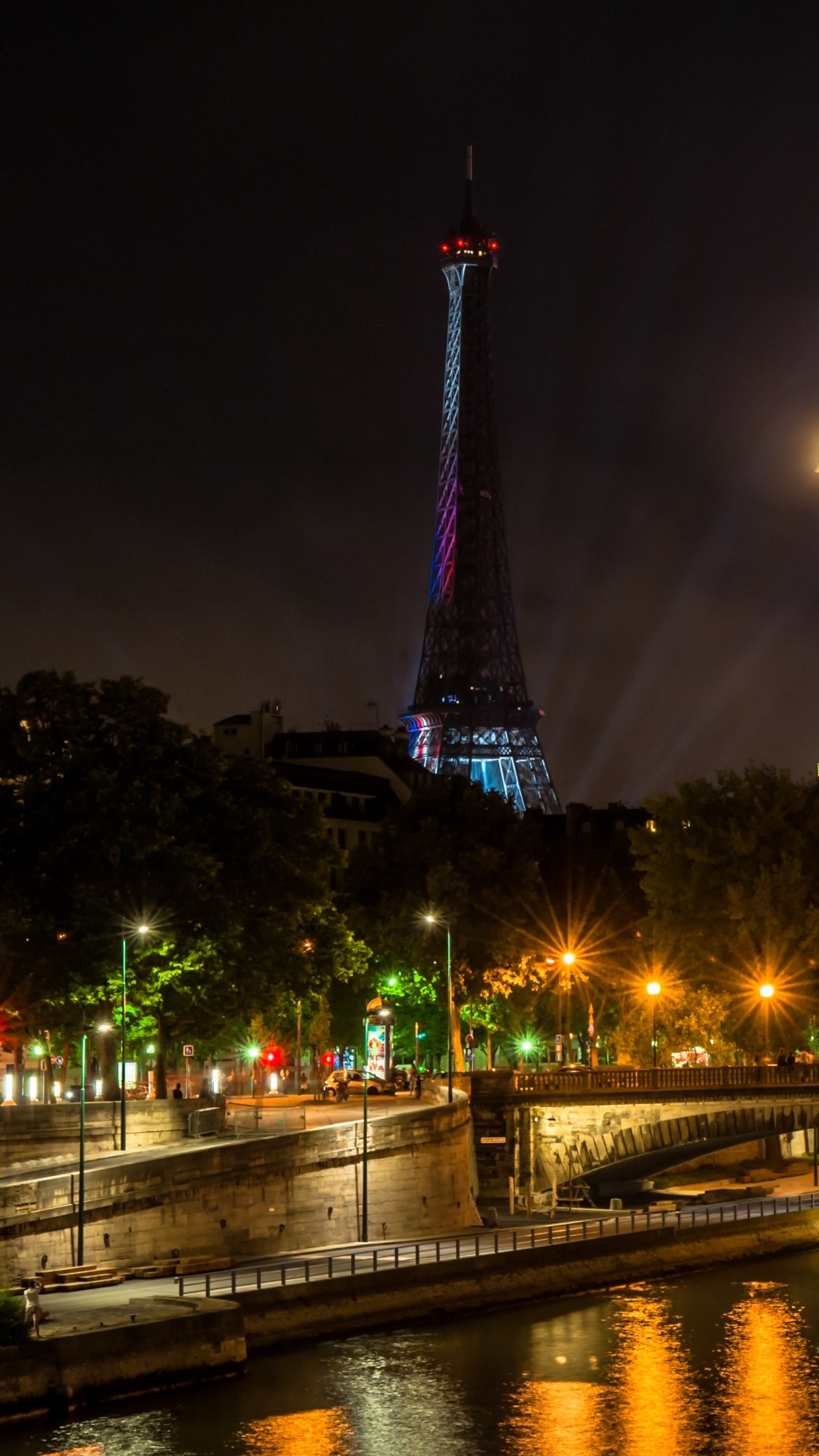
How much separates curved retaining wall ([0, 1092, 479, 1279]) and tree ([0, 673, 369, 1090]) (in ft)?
21.6

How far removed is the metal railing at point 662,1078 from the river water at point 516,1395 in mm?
20943

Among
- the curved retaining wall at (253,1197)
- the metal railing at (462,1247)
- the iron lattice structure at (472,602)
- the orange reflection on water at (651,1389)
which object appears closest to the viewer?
the orange reflection on water at (651,1389)

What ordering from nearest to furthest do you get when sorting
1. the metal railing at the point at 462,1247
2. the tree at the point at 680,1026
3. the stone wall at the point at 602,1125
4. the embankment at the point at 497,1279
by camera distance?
the embankment at the point at 497,1279
the metal railing at the point at 462,1247
the stone wall at the point at 602,1125
the tree at the point at 680,1026

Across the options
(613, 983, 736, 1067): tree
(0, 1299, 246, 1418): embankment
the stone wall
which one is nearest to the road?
the stone wall

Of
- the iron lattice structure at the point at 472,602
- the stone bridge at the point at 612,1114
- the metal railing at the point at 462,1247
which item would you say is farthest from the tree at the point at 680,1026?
the iron lattice structure at the point at 472,602

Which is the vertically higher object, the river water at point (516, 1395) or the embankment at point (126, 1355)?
the embankment at point (126, 1355)

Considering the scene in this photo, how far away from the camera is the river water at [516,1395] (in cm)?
4056

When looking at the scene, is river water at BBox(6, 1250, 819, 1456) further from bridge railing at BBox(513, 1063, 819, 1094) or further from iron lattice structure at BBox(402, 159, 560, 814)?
iron lattice structure at BBox(402, 159, 560, 814)

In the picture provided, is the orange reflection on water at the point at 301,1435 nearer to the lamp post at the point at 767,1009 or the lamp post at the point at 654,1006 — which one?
the lamp post at the point at 654,1006

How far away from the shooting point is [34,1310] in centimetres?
4197

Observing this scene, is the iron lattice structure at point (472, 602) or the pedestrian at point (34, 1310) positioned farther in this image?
the iron lattice structure at point (472, 602)

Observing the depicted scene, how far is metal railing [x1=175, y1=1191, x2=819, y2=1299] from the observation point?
50.6 m

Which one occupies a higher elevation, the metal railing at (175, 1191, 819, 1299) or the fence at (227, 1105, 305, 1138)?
the fence at (227, 1105, 305, 1138)

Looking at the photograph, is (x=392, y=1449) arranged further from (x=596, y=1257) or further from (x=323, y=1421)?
(x=596, y=1257)
